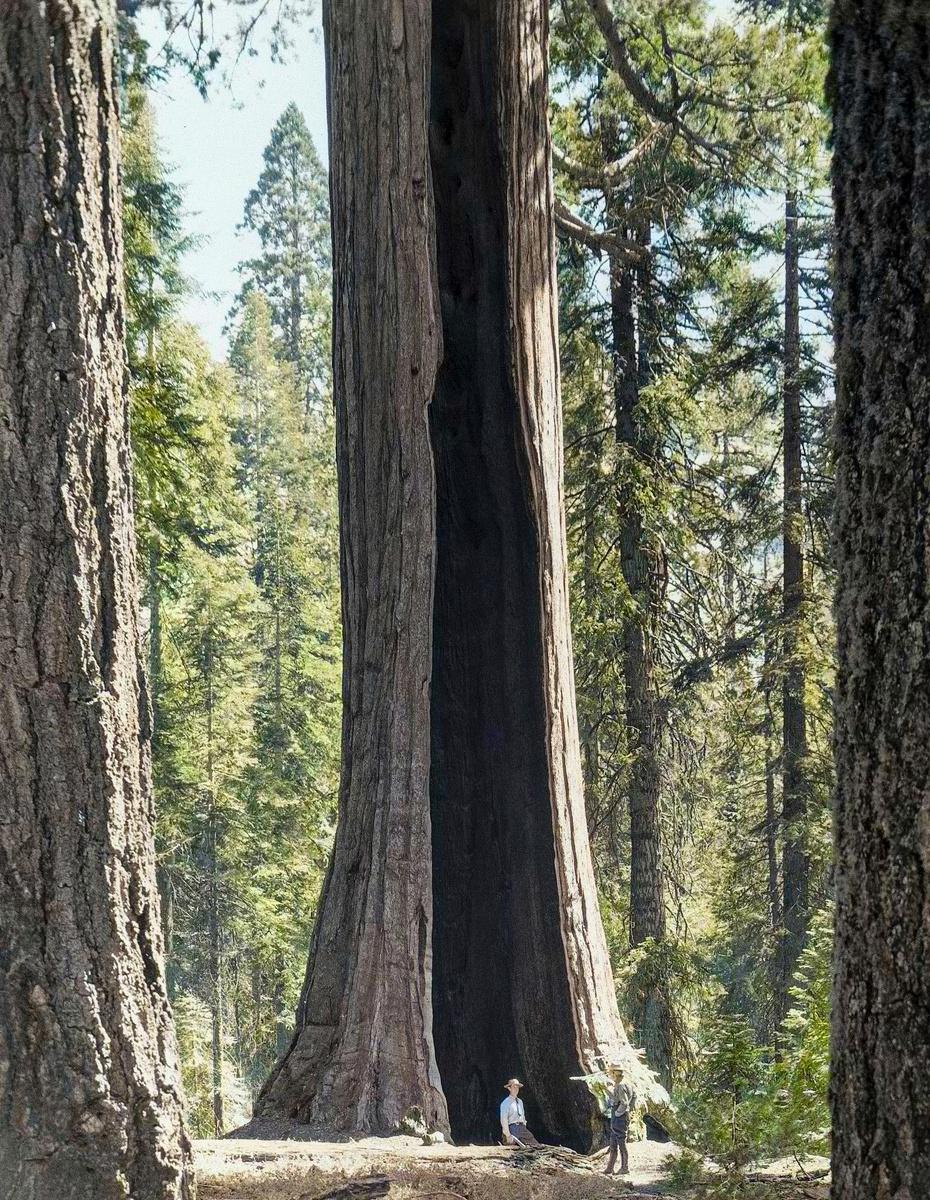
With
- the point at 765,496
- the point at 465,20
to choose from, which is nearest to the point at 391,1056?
the point at 465,20

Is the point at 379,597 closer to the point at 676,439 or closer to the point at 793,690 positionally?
the point at 676,439

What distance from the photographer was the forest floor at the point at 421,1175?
16.0 feet

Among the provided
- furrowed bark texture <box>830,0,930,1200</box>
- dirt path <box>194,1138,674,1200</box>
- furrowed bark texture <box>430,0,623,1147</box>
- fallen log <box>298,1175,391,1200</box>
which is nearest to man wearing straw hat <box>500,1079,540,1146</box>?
dirt path <box>194,1138,674,1200</box>

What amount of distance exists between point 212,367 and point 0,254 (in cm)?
2110

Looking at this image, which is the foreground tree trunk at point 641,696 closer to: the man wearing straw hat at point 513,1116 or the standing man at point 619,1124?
the man wearing straw hat at point 513,1116

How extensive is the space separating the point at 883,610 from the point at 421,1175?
139 inches

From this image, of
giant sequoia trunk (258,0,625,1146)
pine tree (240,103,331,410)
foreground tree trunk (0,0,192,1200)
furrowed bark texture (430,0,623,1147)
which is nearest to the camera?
foreground tree trunk (0,0,192,1200)

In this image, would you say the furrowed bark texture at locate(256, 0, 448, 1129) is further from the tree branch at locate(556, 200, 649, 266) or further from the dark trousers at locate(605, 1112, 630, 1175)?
the tree branch at locate(556, 200, 649, 266)

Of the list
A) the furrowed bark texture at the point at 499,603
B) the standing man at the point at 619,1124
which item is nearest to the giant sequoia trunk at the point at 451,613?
the furrowed bark texture at the point at 499,603

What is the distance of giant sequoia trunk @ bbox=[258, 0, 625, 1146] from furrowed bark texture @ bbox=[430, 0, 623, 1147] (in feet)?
0.05


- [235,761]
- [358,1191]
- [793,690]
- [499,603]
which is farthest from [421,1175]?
[235,761]

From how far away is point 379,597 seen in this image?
280 inches

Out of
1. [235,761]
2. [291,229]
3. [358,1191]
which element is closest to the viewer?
[358,1191]

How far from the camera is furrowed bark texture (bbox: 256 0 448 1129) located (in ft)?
21.3
